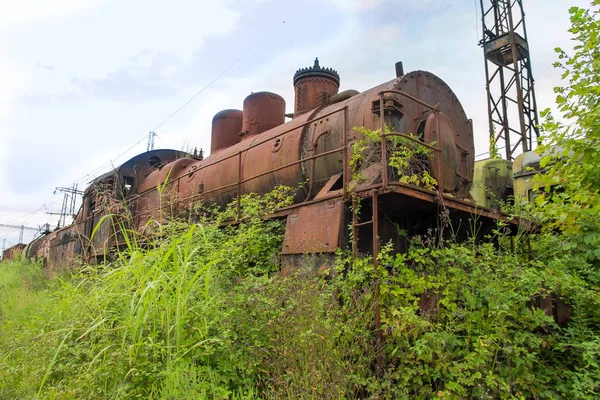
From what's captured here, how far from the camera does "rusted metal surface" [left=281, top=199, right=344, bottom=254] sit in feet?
15.3

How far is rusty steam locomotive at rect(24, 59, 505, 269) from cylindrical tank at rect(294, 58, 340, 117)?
0.02m

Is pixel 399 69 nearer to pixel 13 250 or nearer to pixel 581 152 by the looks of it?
pixel 581 152

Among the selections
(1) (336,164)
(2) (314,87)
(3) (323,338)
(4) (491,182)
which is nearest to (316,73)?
(2) (314,87)

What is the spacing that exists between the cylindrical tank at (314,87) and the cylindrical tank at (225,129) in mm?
2535

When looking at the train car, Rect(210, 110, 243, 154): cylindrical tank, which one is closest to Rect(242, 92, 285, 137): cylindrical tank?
Rect(210, 110, 243, 154): cylindrical tank

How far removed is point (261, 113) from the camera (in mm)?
8945

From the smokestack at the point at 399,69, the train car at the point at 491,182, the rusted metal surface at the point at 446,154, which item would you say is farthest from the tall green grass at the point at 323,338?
the train car at the point at 491,182

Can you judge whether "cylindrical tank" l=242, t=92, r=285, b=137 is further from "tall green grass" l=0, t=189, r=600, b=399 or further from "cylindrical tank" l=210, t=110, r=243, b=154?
"tall green grass" l=0, t=189, r=600, b=399

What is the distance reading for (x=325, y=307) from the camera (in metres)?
4.00

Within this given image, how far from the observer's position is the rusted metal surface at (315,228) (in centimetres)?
466

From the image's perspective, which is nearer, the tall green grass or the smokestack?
the tall green grass

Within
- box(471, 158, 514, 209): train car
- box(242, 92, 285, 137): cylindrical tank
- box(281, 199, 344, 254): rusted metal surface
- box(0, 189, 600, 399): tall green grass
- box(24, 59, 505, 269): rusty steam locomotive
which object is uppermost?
box(242, 92, 285, 137): cylindrical tank

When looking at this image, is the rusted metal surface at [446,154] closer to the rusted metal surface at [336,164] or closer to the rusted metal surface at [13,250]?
the rusted metal surface at [336,164]

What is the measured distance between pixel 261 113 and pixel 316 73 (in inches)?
65.7
